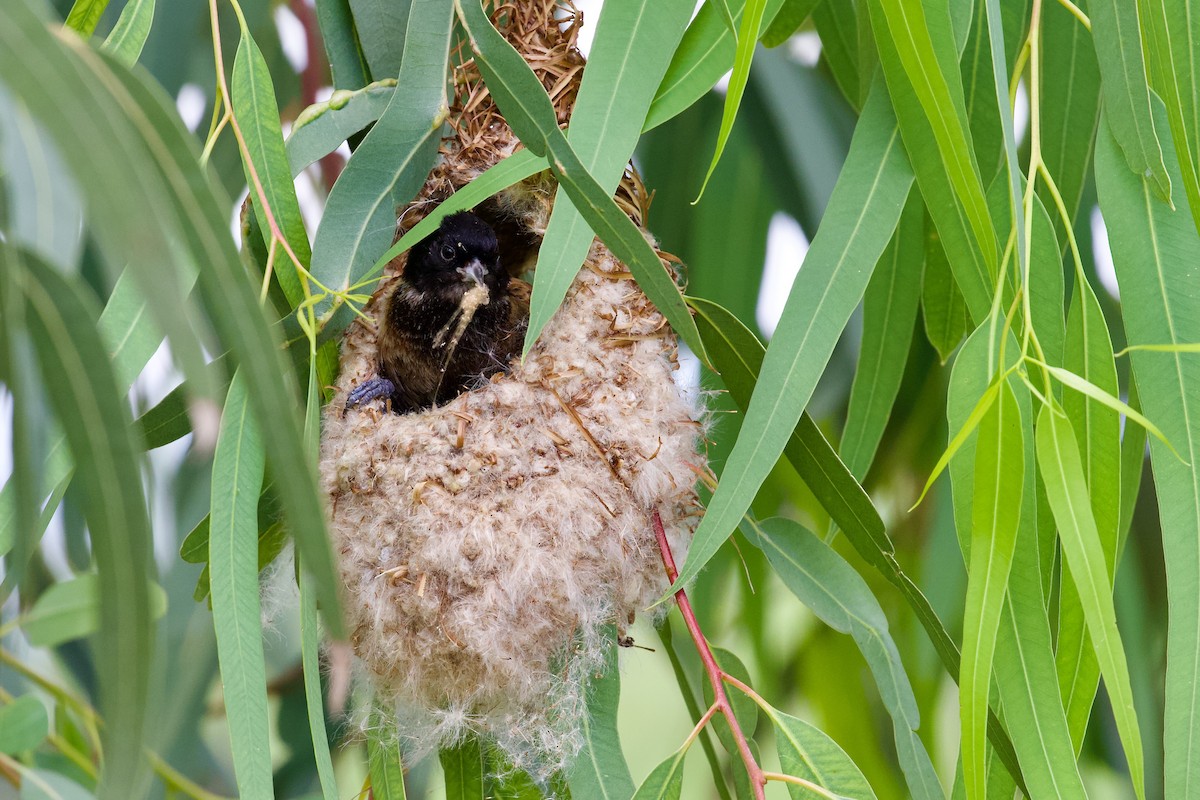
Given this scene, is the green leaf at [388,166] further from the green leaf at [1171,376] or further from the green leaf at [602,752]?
the green leaf at [1171,376]

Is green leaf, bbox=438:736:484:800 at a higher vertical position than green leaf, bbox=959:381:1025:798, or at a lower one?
lower

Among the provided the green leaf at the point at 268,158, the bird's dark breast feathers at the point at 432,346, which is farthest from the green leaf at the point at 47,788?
the bird's dark breast feathers at the point at 432,346

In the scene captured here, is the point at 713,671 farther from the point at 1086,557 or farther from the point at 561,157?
the point at 561,157

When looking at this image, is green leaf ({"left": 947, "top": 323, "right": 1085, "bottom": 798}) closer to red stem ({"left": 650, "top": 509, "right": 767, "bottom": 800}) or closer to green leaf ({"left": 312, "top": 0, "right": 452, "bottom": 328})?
red stem ({"left": 650, "top": 509, "right": 767, "bottom": 800})

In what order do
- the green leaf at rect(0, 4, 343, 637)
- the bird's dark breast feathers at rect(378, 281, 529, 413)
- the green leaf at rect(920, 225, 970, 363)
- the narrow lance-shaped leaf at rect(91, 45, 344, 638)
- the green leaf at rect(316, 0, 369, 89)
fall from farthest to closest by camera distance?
the bird's dark breast feathers at rect(378, 281, 529, 413), the green leaf at rect(920, 225, 970, 363), the green leaf at rect(316, 0, 369, 89), the narrow lance-shaped leaf at rect(91, 45, 344, 638), the green leaf at rect(0, 4, 343, 637)

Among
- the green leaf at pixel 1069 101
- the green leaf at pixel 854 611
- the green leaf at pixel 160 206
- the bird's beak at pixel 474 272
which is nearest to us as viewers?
the green leaf at pixel 160 206

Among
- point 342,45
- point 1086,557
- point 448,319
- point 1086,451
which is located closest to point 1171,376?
point 1086,451

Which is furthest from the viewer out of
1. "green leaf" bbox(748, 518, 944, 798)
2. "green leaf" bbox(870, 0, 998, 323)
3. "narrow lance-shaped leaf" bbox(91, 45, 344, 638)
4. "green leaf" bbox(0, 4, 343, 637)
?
"green leaf" bbox(748, 518, 944, 798)

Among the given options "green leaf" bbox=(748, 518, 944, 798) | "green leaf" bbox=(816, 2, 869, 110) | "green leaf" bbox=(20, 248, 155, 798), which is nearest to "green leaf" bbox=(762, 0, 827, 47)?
"green leaf" bbox=(816, 2, 869, 110)

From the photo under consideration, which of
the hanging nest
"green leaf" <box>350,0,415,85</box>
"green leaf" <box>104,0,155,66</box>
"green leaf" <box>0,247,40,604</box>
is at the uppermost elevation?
"green leaf" <box>104,0,155,66</box>
